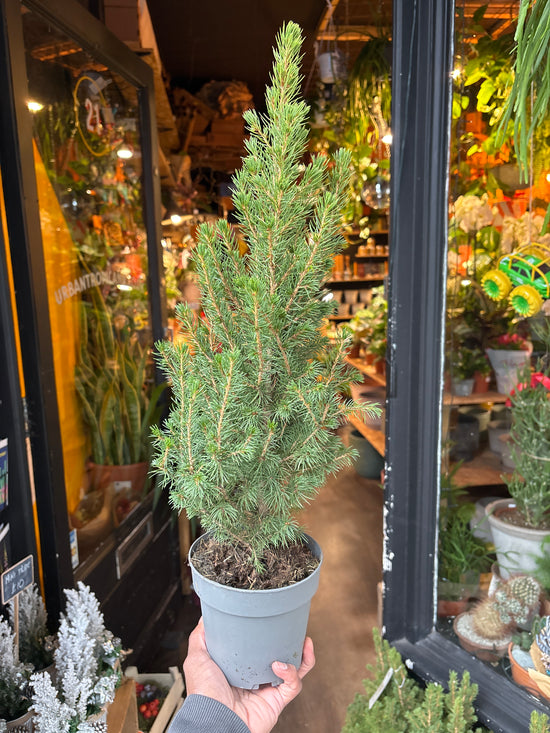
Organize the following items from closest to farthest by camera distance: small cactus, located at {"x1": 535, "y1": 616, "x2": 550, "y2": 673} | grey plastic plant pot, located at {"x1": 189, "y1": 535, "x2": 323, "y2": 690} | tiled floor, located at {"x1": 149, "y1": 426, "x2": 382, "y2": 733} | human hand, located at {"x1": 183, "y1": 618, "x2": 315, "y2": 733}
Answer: grey plastic plant pot, located at {"x1": 189, "y1": 535, "x2": 323, "y2": 690}
human hand, located at {"x1": 183, "y1": 618, "x2": 315, "y2": 733}
small cactus, located at {"x1": 535, "y1": 616, "x2": 550, "y2": 673}
tiled floor, located at {"x1": 149, "y1": 426, "x2": 382, "y2": 733}

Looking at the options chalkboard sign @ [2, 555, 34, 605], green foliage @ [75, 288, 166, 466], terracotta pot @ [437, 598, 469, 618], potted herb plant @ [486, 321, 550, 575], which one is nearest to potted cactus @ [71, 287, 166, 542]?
green foliage @ [75, 288, 166, 466]

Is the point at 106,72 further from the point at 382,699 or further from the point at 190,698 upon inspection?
the point at 382,699

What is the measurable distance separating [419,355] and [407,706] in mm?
889

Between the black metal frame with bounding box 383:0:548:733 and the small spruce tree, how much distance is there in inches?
26.4

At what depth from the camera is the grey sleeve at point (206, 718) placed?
86 cm

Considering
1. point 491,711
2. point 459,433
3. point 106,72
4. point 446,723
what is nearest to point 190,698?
point 446,723

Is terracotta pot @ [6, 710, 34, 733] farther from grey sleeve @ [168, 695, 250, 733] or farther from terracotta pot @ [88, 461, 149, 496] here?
terracotta pot @ [88, 461, 149, 496]

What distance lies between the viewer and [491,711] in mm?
1305

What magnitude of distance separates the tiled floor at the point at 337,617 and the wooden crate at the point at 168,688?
11.5 inches

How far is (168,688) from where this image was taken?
1.91 metres

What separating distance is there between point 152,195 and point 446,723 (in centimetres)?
227

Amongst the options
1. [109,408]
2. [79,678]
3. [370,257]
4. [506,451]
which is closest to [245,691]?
[79,678]

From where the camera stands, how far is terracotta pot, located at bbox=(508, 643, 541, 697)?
4.31 feet

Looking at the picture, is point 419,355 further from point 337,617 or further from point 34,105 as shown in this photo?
point 337,617
